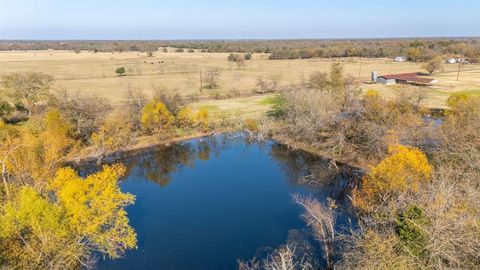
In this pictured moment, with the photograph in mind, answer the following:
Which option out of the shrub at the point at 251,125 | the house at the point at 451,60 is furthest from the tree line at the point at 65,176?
the house at the point at 451,60

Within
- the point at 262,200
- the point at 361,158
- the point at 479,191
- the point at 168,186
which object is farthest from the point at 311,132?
the point at 479,191

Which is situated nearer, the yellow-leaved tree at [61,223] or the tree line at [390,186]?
the tree line at [390,186]

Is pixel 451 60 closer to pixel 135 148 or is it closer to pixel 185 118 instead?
pixel 185 118

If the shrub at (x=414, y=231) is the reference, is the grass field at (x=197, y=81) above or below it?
below

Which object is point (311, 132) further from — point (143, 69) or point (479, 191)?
point (143, 69)

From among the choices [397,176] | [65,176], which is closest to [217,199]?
[65,176]

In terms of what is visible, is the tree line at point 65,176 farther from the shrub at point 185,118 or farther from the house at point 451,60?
the house at point 451,60
